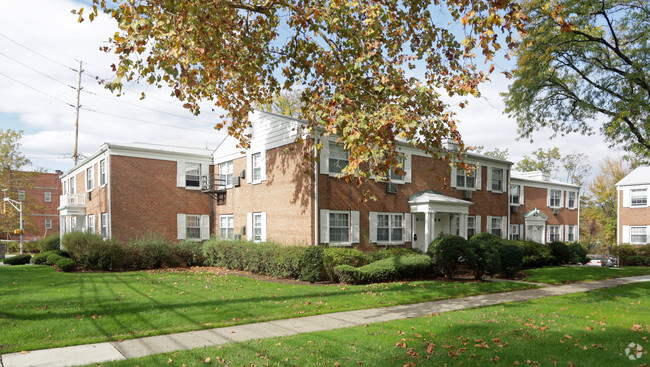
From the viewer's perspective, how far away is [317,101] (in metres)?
12.6

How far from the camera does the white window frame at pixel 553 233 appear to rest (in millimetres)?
→ 33406

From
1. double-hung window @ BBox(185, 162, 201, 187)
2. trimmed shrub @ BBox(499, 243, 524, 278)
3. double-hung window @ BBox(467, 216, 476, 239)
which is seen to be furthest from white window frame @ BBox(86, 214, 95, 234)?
trimmed shrub @ BBox(499, 243, 524, 278)

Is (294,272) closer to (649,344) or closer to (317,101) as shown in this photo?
(317,101)

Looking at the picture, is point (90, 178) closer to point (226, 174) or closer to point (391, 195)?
point (226, 174)

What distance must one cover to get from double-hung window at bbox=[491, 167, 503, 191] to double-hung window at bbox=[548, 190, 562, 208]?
957 centimetres

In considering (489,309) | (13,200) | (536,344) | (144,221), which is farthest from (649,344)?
(13,200)

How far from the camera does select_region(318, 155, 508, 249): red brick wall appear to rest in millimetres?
18188

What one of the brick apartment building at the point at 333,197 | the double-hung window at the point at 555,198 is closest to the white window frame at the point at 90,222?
the brick apartment building at the point at 333,197

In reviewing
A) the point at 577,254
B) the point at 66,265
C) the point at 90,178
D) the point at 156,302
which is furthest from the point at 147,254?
the point at 577,254

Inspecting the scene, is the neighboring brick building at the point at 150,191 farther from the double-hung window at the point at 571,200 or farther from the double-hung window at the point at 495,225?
the double-hung window at the point at 571,200

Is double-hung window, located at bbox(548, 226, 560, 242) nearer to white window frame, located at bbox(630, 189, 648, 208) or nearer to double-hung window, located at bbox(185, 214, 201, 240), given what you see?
white window frame, located at bbox(630, 189, 648, 208)

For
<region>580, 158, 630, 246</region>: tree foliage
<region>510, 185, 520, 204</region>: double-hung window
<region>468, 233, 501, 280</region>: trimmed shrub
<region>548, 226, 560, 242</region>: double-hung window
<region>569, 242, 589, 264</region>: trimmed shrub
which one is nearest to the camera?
<region>468, 233, 501, 280</region>: trimmed shrub

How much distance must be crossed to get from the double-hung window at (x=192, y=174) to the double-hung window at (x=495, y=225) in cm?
1818

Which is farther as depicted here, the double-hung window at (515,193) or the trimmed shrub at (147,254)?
the double-hung window at (515,193)
